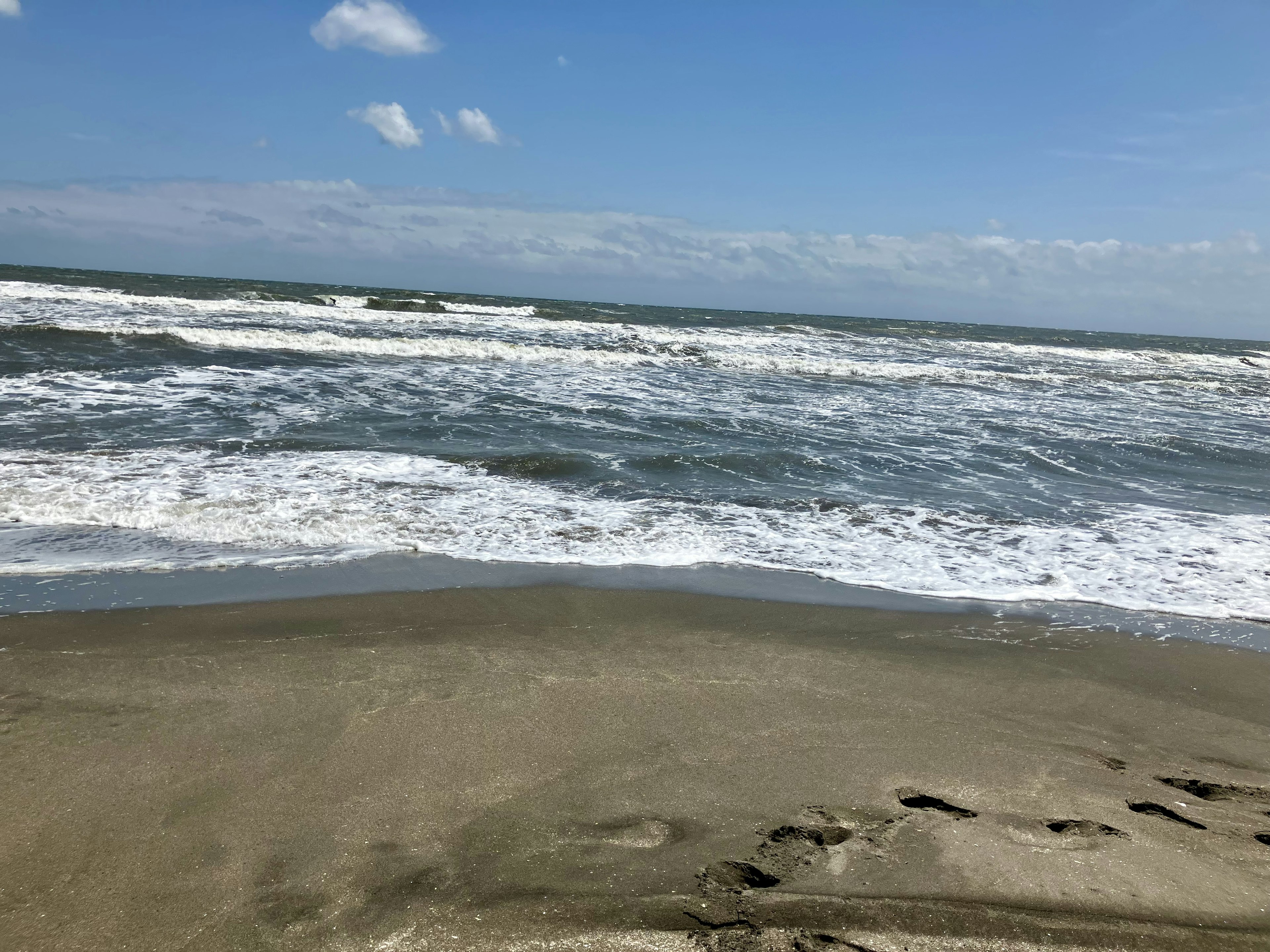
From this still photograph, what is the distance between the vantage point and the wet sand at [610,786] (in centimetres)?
216

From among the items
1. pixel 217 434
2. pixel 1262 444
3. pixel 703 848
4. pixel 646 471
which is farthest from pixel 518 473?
pixel 1262 444

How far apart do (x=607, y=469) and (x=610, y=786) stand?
5.56 meters

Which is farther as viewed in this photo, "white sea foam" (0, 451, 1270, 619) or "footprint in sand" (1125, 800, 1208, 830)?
"white sea foam" (0, 451, 1270, 619)

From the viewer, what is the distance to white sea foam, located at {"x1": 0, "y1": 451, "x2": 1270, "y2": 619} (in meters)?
5.52

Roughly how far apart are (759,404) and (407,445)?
7.21 metres

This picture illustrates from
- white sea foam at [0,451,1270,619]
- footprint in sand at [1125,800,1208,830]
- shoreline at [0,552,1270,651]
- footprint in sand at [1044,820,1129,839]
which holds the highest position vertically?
white sea foam at [0,451,1270,619]

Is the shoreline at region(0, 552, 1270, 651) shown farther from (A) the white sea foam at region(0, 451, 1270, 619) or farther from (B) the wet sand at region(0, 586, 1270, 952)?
(B) the wet sand at region(0, 586, 1270, 952)

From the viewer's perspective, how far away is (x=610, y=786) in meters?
2.84

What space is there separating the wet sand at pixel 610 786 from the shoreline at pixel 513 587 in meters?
0.26

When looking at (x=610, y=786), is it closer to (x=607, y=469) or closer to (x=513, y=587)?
(x=513, y=587)

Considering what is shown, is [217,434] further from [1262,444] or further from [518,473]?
[1262,444]

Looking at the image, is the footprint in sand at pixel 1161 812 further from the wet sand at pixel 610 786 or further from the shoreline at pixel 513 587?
the shoreline at pixel 513 587

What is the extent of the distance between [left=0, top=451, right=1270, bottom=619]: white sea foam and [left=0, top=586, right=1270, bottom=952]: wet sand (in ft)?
3.56

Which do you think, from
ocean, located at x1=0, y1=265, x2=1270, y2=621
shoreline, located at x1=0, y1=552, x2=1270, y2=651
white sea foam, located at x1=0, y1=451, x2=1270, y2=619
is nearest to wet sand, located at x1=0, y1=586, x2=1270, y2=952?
shoreline, located at x1=0, y1=552, x2=1270, y2=651
